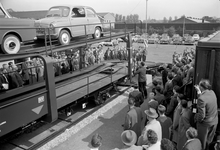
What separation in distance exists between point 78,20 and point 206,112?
6.13 meters

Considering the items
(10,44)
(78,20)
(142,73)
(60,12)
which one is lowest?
(142,73)

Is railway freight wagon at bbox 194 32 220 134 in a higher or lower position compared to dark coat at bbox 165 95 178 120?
higher

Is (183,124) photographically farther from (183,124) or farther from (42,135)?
(42,135)

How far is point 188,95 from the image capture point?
5348 millimetres

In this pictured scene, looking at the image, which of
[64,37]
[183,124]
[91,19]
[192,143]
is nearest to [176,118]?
[183,124]

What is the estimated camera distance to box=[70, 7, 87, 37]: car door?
7.99 metres

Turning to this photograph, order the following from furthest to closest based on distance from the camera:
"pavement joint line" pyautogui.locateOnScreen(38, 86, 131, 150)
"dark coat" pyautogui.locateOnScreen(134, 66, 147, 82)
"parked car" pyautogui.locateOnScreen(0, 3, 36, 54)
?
"dark coat" pyautogui.locateOnScreen(134, 66, 147, 82) → "pavement joint line" pyautogui.locateOnScreen(38, 86, 131, 150) → "parked car" pyautogui.locateOnScreen(0, 3, 36, 54)

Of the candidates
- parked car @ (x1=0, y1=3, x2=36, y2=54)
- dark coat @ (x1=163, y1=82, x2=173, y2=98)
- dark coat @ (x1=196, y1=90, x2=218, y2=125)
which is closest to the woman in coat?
dark coat @ (x1=196, y1=90, x2=218, y2=125)

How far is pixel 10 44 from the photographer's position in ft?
17.5

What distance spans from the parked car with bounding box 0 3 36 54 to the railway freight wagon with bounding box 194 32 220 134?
4.12 metres

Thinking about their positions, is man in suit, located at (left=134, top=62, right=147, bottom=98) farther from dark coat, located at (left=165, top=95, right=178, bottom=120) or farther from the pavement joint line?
dark coat, located at (left=165, top=95, right=178, bottom=120)

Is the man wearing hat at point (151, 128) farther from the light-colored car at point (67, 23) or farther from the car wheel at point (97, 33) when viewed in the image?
the car wheel at point (97, 33)

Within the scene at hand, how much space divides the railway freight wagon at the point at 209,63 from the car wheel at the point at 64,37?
178 inches

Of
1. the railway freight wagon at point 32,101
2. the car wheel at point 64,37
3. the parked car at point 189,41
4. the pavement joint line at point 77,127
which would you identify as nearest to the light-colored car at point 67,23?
the car wheel at point 64,37
